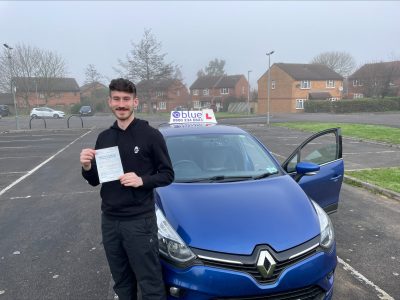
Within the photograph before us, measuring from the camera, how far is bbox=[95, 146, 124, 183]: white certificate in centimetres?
261

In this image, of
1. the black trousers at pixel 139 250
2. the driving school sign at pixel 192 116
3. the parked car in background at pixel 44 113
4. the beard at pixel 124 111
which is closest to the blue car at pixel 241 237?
the black trousers at pixel 139 250

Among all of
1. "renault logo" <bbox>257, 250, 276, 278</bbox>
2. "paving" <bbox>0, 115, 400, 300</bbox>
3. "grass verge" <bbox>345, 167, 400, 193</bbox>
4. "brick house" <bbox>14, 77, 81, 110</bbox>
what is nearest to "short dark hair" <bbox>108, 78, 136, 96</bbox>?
"renault logo" <bbox>257, 250, 276, 278</bbox>

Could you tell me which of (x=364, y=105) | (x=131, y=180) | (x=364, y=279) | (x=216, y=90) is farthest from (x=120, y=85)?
(x=216, y=90)

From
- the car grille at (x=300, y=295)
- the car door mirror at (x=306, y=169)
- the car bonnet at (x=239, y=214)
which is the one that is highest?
the car door mirror at (x=306, y=169)

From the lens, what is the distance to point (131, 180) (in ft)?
8.21

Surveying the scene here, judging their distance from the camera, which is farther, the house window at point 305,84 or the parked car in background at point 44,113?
the house window at point 305,84

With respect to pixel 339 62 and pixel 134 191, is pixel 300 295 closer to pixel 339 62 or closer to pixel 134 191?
pixel 134 191

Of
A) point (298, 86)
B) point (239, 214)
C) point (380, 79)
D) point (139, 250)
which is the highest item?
point (380, 79)

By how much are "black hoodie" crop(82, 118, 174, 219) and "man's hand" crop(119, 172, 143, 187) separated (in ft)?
0.26

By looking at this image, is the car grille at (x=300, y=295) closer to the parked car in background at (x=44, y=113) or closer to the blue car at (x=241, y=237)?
the blue car at (x=241, y=237)

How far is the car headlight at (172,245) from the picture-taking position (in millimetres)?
2701

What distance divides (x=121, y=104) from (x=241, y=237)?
4.32 feet

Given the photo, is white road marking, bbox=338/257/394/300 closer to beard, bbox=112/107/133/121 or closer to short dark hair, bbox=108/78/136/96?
beard, bbox=112/107/133/121

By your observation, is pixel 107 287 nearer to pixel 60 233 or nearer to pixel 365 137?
pixel 60 233
